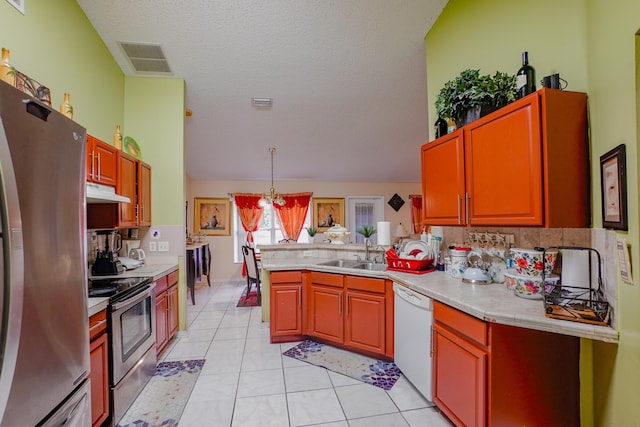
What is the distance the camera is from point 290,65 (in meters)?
2.73

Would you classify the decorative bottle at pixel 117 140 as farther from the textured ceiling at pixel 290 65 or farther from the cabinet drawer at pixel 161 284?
the cabinet drawer at pixel 161 284

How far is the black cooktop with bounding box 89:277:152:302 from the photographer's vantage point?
5.81 ft

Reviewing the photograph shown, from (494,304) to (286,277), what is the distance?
1971 mm

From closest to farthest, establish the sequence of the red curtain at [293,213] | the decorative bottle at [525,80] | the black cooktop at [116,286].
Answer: the decorative bottle at [525,80] → the black cooktop at [116,286] → the red curtain at [293,213]

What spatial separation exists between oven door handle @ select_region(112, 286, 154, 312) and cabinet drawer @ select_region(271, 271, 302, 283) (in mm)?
1109

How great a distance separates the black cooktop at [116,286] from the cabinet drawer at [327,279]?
1.47 meters

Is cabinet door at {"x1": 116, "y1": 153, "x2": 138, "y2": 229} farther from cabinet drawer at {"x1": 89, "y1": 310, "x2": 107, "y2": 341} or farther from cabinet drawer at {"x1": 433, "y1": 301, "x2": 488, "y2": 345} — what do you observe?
cabinet drawer at {"x1": 433, "y1": 301, "x2": 488, "y2": 345}

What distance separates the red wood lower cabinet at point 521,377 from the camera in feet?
4.47

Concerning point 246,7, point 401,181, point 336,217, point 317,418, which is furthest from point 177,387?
point 401,181

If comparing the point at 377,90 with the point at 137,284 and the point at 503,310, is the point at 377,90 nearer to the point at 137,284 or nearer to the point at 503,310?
the point at 503,310

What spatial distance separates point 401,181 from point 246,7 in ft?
→ 20.2

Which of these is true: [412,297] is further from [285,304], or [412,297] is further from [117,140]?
[117,140]

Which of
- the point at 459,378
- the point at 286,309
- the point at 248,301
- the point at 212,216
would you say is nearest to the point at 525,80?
the point at 459,378

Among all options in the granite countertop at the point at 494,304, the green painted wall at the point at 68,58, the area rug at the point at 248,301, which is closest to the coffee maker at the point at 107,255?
the green painted wall at the point at 68,58
